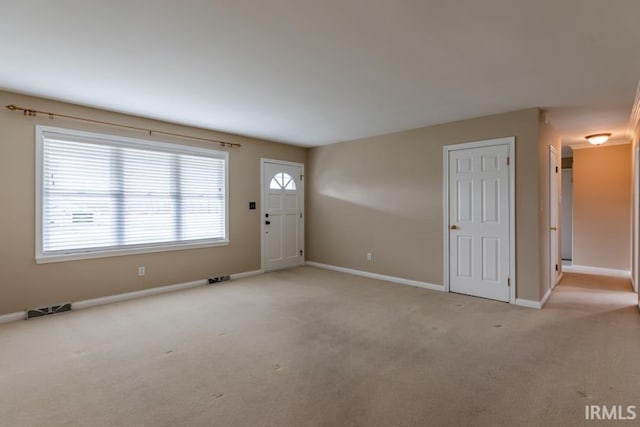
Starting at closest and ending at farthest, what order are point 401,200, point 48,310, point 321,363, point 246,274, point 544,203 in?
point 321,363 < point 48,310 < point 544,203 < point 401,200 < point 246,274

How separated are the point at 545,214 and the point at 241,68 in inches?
166

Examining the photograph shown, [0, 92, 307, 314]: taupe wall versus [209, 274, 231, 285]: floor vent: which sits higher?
[0, 92, 307, 314]: taupe wall

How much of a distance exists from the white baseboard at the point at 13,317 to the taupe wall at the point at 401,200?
14.7 ft

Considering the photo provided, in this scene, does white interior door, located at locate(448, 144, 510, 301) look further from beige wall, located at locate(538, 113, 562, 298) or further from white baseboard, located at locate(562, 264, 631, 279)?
white baseboard, located at locate(562, 264, 631, 279)

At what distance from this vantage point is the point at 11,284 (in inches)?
141

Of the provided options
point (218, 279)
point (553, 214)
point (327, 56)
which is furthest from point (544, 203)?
point (218, 279)

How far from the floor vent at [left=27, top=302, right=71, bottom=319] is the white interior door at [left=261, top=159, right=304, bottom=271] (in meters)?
2.97

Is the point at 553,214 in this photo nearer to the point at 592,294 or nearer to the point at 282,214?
the point at 592,294

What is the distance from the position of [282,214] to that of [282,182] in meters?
0.63

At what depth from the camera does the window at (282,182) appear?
6238mm

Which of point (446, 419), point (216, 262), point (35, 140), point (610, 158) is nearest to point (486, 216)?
point (446, 419)

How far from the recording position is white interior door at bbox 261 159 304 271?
6121 millimetres

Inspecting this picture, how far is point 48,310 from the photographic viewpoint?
12.4 feet

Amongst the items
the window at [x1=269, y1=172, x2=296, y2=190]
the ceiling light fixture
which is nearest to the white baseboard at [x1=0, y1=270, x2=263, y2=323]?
the window at [x1=269, y1=172, x2=296, y2=190]
